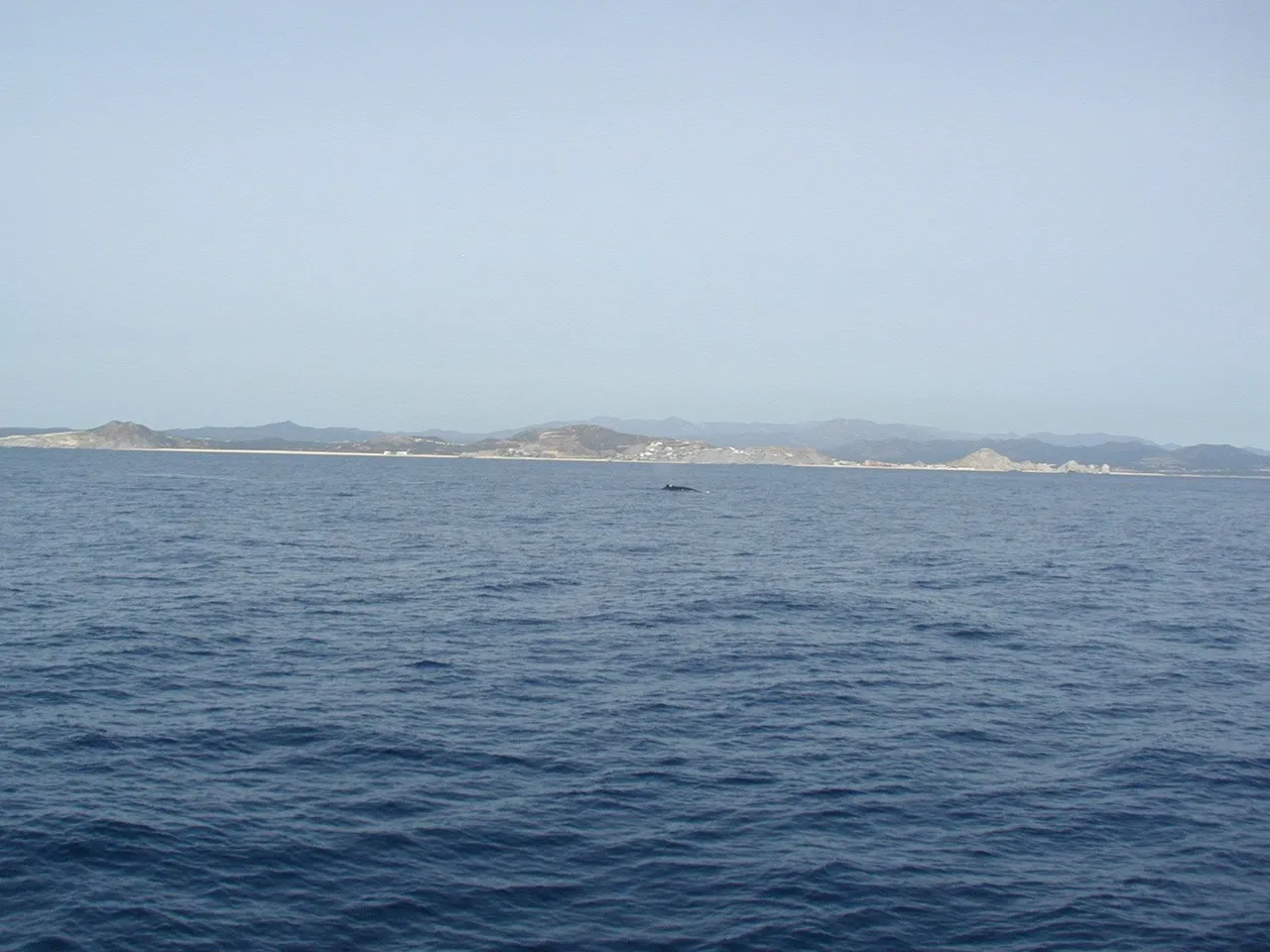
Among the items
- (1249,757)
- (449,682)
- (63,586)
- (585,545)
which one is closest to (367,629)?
(449,682)

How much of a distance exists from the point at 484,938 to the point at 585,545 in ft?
219

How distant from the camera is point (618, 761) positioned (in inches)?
1137

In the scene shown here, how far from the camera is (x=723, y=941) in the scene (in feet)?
62.6

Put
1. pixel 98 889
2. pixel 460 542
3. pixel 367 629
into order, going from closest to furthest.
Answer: pixel 98 889, pixel 367 629, pixel 460 542

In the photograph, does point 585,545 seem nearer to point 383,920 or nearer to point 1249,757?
point 1249,757

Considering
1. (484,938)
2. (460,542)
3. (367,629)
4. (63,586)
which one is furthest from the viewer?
(460,542)

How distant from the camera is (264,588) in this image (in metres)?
56.6

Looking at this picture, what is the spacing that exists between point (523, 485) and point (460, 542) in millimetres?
114825

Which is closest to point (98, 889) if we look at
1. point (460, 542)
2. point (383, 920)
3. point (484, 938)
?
point (383, 920)

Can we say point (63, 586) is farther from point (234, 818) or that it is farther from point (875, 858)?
point (875, 858)

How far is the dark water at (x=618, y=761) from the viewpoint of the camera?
2027 cm

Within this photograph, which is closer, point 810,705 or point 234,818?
point 234,818

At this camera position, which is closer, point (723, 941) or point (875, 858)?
point (723, 941)

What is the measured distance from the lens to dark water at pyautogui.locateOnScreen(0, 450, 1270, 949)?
2027cm
